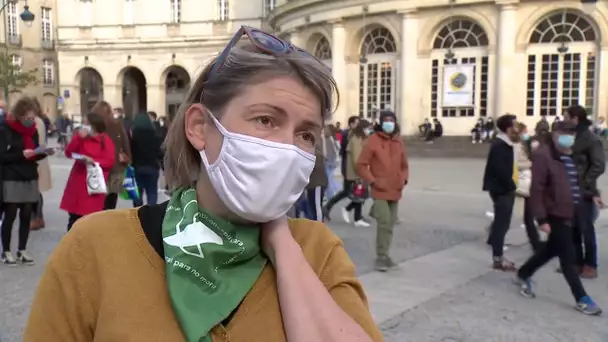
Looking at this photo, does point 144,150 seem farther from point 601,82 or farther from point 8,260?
point 601,82

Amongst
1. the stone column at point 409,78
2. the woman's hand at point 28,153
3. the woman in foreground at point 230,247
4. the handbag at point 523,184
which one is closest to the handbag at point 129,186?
the woman's hand at point 28,153

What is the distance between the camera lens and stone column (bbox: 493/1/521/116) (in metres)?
27.8

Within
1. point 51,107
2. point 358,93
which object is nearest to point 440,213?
point 358,93

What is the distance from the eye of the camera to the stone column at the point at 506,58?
27797mm

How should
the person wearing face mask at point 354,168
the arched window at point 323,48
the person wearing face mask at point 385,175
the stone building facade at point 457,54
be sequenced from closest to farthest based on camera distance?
1. the person wearing face mask at point 385,175
2. the person wearing face mask at point 354,168
3. the stone building facade at point 457,54
4. the arched window at point 323,48

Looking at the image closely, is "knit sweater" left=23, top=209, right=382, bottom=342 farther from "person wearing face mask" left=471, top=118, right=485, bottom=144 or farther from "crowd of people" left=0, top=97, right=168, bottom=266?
"person wearing face mask" left=471, top=118, right=485, bottom=144

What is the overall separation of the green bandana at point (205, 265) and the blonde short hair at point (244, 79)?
22 cm

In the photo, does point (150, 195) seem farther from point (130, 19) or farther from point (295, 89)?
point (130, 19)

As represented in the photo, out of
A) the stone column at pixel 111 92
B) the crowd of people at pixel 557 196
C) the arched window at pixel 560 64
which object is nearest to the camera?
the crowd of people at pixel 557 196

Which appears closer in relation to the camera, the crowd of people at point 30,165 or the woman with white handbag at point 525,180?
the crowd of people at point 30,165

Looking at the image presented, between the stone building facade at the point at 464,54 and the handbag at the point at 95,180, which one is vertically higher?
the stone building facade at the point at 464,54

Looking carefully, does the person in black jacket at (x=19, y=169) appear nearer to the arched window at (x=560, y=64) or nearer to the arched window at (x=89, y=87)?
the arched window at (x=560, y=64)

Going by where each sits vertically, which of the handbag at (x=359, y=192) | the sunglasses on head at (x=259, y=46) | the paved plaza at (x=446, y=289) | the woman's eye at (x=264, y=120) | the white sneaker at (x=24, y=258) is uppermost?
the sunglasses on head at (x=259, y=46)

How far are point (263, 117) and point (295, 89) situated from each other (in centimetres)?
11
